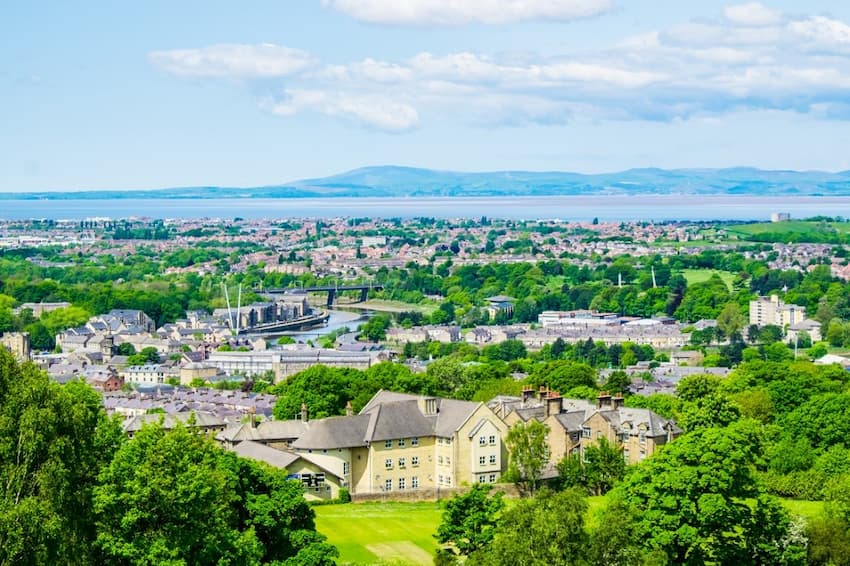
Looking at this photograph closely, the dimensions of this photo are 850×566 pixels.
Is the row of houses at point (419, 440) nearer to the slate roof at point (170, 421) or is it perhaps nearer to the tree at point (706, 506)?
the slate roof at point (170, 421)

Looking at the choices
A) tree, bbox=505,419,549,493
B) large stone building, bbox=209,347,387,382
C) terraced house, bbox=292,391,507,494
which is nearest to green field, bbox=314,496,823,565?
tree, bbox=505,419,549,493

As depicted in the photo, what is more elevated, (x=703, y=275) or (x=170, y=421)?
(x=170, y=421)

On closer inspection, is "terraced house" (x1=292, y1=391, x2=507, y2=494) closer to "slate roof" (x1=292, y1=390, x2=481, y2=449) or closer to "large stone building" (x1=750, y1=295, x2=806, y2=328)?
"slate roof" (x1=292, y1=390, x2=481, y2=449)

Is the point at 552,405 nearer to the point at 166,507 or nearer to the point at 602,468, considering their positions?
the point at 602,468

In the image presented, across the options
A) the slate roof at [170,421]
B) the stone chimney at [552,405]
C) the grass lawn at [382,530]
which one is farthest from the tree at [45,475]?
the slate roof at [170,421]

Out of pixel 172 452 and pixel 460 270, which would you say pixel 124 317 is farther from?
pixel 172 452

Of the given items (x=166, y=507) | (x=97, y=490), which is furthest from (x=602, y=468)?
(x=97, y=490)

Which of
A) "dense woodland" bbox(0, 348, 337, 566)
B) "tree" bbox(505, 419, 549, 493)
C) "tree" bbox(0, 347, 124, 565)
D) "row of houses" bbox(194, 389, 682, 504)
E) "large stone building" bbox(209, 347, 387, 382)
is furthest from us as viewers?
"large stone building" bbox(209, 347, 387, 382)

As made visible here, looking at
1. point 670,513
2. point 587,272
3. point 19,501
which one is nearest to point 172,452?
point 19,501
